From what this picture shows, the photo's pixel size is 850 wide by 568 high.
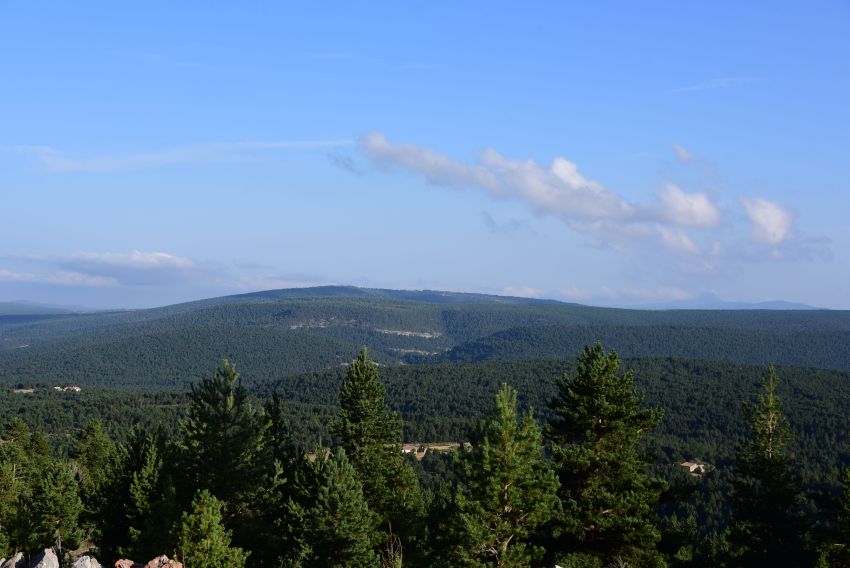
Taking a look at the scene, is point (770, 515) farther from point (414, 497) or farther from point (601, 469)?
point (414, 497)

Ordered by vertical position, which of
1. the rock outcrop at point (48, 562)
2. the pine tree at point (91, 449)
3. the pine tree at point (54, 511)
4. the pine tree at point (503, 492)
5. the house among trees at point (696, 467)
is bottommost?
the house among trees at point (696, 467)

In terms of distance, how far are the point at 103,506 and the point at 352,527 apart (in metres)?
22.1

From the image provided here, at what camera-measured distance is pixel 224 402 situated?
46.4 meters

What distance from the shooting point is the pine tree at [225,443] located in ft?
149

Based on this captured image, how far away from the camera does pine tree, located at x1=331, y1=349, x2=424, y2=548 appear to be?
45.5 metres

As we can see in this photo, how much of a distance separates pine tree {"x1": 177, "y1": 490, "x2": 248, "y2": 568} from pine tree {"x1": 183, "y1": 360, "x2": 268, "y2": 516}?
8106 millimetres

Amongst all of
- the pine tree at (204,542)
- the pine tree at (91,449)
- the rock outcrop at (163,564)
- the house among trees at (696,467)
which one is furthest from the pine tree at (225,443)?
the house among trees at (696,467)

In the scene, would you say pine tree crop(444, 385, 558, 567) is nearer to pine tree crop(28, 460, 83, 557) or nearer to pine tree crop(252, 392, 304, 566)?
pine tree crop(252, 392, 304, 566)

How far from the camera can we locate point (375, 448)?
153 ft

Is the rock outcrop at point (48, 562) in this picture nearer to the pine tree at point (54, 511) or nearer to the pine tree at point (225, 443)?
the pine tree at point (225, 443)

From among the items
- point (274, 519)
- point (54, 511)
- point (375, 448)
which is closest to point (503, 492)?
point (375, 448)

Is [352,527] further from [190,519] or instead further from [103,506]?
[103,506]

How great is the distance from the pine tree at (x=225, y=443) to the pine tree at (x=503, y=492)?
18691mm

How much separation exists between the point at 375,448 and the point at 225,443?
31.0ft
